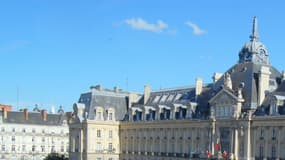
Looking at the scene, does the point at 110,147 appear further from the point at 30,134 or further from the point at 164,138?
the point at 30,134

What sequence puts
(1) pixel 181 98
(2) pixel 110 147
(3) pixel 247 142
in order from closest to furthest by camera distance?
(3) pixel 247 142 → (1) pixel 181 98 → (2) pixel 110 147

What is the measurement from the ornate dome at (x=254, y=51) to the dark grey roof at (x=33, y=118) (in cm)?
6523

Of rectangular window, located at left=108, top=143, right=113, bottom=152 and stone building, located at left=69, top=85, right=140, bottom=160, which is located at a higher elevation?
stone building, located at left=69, top=85, right=140, bottom=160

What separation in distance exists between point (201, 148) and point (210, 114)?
5.56 meters

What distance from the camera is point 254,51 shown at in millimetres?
86750

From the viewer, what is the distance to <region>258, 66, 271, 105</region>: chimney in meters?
79.1

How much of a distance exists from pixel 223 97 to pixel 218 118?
10.8 ft

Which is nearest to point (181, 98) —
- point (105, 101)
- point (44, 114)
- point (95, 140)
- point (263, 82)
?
point (105, 101)

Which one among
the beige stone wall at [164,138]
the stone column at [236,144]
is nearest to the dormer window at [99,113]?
the beige stone wall at [164,138]

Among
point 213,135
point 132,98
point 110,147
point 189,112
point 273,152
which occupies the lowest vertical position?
point 110,147

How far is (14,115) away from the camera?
135500 millimetres

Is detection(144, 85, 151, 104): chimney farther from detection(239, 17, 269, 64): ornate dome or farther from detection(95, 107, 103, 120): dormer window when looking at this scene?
detection(239, 17, 269, 64): ornate dome

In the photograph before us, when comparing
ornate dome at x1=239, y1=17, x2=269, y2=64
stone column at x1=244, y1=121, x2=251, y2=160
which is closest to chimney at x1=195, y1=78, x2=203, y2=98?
ornate dome at x1=239, y1=17, x2=269, y2=64

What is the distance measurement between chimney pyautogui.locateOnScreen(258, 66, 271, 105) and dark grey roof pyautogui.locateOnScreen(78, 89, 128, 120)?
3625 cm
